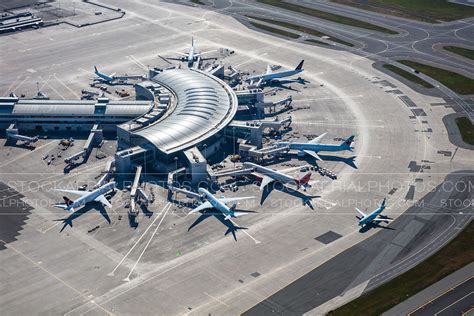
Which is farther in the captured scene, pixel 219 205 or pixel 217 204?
pixel 217 204

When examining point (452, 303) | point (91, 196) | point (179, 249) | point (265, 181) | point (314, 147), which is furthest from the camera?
point (314, 147)

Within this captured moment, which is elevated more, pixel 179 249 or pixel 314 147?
pixel 314 147

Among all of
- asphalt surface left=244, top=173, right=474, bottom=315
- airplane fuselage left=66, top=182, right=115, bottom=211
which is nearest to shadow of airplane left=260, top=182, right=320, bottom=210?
asphalt surface left=244, top=173, right=474, bottom=315

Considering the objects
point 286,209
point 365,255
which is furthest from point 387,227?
point 286,209

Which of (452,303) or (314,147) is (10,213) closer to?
(314,147)

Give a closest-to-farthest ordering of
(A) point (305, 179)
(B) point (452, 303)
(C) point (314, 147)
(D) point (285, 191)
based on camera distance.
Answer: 1. (B) point (452, 303)
2. (A) point (305, 179)
3. (D) point (285, 191)
4. (C) point (314, 147)

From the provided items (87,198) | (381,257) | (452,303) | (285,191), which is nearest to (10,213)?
(87,198)

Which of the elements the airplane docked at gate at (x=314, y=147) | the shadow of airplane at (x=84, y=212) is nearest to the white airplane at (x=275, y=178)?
the airplane docked at gate at (x=314, y=147)

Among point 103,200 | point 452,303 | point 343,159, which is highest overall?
point 343,159

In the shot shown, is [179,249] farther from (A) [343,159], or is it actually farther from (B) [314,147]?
(A) [343,159]
